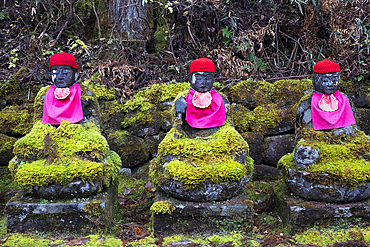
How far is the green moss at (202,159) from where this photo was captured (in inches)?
129

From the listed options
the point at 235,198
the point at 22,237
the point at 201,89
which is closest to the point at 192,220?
the point at 235,198

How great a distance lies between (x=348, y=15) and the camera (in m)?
5.62

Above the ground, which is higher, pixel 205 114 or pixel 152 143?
pixel 205 114

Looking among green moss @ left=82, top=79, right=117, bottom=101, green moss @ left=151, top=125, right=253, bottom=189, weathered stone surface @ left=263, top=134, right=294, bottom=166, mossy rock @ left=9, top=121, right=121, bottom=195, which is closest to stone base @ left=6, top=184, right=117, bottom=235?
mossy rock @ left=9, top=121, right=121, bottom=195

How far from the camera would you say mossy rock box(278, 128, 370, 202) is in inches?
135

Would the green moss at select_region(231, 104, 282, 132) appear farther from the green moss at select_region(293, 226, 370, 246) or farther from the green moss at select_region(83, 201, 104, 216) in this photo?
the green moss at select_region(83, 201, 104, 216)

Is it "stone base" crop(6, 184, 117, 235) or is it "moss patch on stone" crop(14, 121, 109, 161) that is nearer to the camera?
"stone base" crop(6, 184, 117, 235)

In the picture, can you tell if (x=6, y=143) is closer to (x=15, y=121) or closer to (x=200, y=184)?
(x=15, y=121)

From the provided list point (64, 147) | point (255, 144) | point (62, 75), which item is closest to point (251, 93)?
point (255, 144)

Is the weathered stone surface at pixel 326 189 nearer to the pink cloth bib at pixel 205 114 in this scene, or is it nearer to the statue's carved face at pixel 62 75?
the pink cloth bib at pixel 205 114

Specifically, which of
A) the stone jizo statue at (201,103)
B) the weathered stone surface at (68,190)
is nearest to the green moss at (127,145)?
the stone jizo statue at (201,103)

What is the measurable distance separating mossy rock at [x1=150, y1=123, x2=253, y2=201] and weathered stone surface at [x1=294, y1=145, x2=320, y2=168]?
0.54 meters

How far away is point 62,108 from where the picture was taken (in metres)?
3.83

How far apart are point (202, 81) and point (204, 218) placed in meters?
1.50
